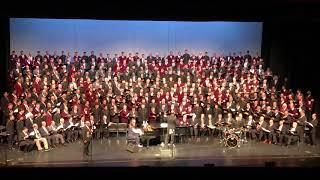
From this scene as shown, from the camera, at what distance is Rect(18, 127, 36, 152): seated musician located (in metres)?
13.7

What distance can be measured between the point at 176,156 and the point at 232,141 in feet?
6.64

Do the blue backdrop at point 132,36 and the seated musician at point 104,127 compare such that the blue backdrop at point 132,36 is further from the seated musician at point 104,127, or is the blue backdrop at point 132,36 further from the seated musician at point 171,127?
the seated musician at point 171,127

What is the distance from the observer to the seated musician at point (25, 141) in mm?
13656

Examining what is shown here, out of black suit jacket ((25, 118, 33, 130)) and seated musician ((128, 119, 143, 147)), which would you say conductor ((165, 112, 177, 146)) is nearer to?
seated musician ((128, 119, 143, 147))

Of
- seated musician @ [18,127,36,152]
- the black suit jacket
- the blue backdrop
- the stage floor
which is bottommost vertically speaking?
the stage floor

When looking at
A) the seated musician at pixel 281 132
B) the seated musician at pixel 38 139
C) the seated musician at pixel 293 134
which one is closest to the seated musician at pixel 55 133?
the seated musician at pixel 38 139

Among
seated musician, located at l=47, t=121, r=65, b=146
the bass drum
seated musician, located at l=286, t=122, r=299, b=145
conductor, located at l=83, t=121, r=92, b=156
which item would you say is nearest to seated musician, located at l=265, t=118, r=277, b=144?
seated musician, located at l=286, t=122, r=299, b=145

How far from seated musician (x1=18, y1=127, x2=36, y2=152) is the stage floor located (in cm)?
24

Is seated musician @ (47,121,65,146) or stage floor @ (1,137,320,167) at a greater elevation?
seated musician @ (47,121,65,146)

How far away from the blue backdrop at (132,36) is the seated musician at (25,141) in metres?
7.58

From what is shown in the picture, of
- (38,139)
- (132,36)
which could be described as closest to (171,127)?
(38,139)

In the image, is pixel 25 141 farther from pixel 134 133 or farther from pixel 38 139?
pixel 134 133


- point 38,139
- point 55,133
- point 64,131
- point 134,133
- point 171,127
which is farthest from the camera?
point 64,131

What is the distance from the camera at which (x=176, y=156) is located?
13.4 meters
